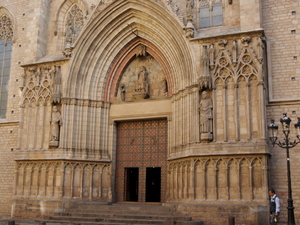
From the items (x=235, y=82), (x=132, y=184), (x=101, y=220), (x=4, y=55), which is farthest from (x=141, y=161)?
(x=4, y=55)

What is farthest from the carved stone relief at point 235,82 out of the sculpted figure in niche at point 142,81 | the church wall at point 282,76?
the sculpted figure in niche at point 142,81

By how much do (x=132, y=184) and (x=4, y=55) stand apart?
10.7 meters

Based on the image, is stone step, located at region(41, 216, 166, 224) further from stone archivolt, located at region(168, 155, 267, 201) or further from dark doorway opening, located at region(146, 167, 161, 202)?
dark doorway opening, located at region(146, 167, 161, 202)

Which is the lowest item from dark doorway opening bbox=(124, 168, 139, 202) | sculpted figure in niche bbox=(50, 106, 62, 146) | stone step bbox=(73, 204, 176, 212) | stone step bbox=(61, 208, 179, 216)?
stone step bbox=(61, 208, 179, 216)

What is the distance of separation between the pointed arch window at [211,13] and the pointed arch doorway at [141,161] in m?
4.98

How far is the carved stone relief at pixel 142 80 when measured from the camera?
18.8m

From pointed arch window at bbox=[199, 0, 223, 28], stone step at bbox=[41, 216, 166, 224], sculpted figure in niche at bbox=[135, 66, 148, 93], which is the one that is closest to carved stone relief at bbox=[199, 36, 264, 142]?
pointed arch window at bbox=[199, 0, 223, 28]

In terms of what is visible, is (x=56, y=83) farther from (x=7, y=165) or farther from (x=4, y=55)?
(x=4, y=55)

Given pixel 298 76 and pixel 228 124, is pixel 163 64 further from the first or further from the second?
pixel 298 76

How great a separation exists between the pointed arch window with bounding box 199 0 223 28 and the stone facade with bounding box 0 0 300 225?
0.05 m

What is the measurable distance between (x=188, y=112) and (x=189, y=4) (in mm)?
5029

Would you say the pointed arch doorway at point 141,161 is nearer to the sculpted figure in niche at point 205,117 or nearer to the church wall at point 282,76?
the sculpted figure in niche at point 205,117

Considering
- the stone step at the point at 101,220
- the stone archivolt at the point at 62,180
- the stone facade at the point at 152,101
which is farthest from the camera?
the stone archivolt at the point at 62,180

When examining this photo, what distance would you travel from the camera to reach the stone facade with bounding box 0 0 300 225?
49.8ft
